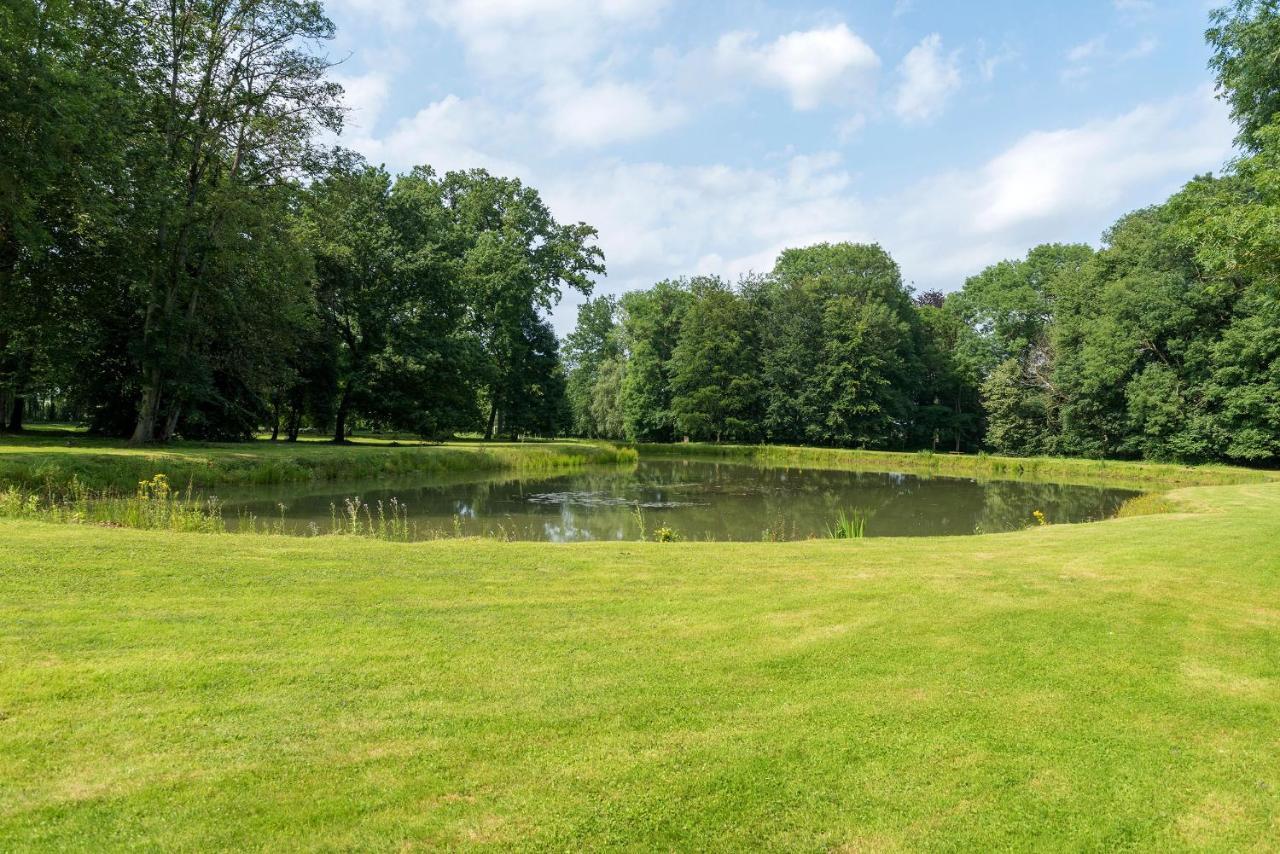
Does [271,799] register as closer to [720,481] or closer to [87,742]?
[87,742]

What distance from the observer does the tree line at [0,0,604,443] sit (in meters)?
16.9

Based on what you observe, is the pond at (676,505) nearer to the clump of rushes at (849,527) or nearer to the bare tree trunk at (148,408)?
the clump of rushes at (849,527)

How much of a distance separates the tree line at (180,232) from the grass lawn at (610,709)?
14707mm

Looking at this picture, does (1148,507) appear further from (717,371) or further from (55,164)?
(717,371)

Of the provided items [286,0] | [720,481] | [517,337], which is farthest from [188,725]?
[517,337]

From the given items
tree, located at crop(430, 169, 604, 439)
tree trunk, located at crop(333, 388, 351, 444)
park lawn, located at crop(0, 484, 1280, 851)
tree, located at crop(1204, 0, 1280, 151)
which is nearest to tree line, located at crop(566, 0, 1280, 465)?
tree, located at crop(430, 169, 604, 439)

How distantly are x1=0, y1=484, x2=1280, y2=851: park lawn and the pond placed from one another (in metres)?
7.26

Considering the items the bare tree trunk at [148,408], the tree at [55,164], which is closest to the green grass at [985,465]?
the bare tree trunk at [148,408]

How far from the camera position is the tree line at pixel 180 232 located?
55.4 feet

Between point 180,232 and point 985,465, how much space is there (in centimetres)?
3775

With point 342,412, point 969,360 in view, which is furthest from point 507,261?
point 969,360

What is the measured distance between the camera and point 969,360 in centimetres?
5581

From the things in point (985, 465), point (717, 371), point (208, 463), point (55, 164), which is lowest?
point (985, 465)

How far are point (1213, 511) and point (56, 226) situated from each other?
30.0 m
